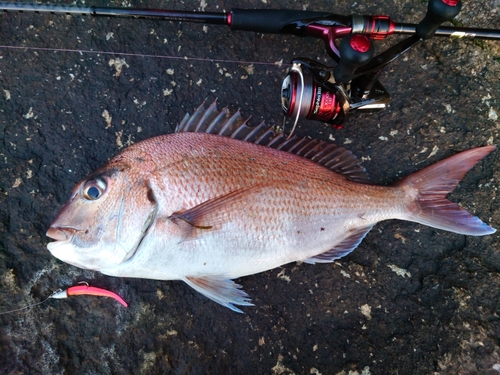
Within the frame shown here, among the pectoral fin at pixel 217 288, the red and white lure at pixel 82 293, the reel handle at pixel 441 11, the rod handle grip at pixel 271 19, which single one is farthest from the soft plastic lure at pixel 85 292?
the reel handle at pixel 441 11

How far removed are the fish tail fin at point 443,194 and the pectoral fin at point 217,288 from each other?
1104mm

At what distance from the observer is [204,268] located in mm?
1916

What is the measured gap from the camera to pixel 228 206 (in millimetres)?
1849

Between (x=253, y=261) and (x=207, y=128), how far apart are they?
785mm

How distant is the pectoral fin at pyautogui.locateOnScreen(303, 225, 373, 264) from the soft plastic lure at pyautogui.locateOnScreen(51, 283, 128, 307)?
1.19 metres

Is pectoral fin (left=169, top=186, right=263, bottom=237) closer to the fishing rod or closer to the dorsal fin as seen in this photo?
the dorsal fin

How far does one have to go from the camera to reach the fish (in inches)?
69.9

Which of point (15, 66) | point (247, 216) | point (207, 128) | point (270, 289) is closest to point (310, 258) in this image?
point (270, 289)

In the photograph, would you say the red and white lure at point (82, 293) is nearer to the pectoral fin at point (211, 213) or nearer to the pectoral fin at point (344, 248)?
the pectoral fin at point (211, 213)

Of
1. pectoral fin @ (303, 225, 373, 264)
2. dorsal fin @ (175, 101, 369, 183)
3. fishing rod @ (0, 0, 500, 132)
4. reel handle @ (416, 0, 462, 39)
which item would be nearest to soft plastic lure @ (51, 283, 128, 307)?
dorsal fin @ (175, 101, 369, 183)

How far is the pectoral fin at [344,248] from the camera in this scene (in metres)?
2.14

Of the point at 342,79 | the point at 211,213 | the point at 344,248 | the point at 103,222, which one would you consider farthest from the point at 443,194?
the point at 103,222

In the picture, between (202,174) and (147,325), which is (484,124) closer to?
(202,174)

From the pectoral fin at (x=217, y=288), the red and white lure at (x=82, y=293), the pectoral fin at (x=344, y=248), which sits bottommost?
the red and white lure at (x=82, y=293)
